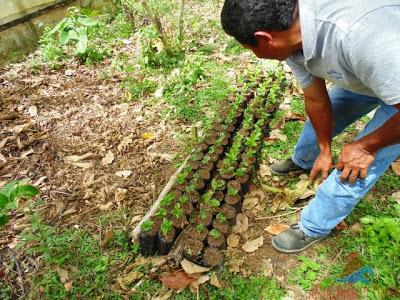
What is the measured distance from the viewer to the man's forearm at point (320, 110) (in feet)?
7.60

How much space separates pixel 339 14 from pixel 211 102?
2419 millimetres

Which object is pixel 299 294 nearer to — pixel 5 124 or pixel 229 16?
pixel 229 16

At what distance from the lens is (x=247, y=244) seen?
2.60 meters

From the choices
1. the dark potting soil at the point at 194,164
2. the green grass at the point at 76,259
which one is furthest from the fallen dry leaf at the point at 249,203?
the green grass at the point at 76,259

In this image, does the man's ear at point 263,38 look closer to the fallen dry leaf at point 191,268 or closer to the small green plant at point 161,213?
the small green plant at point 161,213

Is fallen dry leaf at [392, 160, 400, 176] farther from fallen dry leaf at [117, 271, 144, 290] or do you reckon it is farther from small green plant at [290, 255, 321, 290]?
fallen dry leaf at [117, 271, 144, 290]

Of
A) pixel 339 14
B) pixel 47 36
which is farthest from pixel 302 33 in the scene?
pixel 47 36

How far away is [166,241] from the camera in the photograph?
7.91 feet

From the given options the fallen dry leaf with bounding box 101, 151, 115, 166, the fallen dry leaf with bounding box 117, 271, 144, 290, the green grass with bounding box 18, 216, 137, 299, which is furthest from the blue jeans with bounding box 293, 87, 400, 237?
the fallen dry leaf with bounding box 101, 151, 115, 166

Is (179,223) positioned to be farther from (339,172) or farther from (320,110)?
(320,110)

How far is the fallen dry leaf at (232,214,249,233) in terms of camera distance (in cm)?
269

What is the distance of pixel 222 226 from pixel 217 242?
131 mm

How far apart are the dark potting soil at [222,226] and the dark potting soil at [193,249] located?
6.7 inches

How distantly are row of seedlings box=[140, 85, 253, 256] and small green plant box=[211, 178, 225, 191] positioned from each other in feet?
0.26
